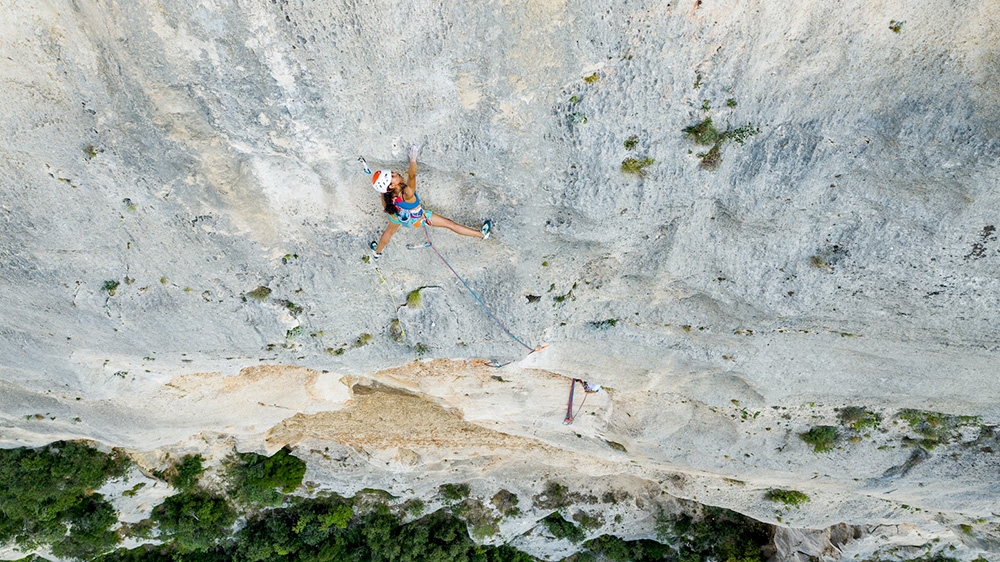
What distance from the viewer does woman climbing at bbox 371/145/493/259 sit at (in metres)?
6.07

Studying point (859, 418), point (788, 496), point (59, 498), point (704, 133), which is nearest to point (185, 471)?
point (59, 498)

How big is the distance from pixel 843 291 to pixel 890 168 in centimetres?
177

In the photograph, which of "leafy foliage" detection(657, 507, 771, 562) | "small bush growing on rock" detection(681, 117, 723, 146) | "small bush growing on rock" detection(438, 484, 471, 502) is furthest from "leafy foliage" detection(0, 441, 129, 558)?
"leafy foliage" detection(657, 507, 771, 562)

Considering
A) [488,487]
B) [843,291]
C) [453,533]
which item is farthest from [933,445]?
[453,533]

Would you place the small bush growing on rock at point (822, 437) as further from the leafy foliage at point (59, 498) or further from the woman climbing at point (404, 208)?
the leafy foliage at point (59, 498)

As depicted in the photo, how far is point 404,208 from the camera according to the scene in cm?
642

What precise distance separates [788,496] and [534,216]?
29.8 ft

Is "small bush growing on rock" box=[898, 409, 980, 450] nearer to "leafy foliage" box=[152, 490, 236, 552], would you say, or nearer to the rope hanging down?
the rope hanging down

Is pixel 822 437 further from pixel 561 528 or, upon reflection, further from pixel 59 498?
Result: pixel 59 498

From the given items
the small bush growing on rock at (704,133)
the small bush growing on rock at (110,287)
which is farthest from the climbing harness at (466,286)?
the small bush growing on rock at (110,287)

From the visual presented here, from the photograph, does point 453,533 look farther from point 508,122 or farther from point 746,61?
point 746,61

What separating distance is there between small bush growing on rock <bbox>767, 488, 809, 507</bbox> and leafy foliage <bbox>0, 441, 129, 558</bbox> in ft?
47.6

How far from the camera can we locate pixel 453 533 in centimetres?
1627

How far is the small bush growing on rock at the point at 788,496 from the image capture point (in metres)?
11.6
